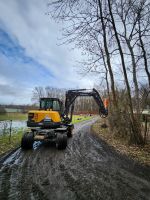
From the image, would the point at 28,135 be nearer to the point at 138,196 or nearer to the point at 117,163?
the point at 117,163

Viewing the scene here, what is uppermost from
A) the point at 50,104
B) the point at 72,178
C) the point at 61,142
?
the point at 50,104

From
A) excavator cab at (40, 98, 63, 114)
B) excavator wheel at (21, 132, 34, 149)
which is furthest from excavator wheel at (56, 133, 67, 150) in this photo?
excavator cab at (40, 98, 63, 114)

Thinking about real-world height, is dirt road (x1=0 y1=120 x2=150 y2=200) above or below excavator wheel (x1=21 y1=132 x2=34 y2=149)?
below

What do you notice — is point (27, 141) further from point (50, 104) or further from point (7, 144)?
point (50, 104)

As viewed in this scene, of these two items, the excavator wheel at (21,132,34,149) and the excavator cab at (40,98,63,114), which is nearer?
the excavator wheel at (21,132,34,149)

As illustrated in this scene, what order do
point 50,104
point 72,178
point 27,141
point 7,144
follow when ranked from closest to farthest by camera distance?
1. point 72,178
2. point 27,141
3. point 7,144
4. point 50,104

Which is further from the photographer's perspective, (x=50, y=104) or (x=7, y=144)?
(x=50, y=104)

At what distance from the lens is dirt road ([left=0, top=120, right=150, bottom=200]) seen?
524 cm

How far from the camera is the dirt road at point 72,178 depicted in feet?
17.2

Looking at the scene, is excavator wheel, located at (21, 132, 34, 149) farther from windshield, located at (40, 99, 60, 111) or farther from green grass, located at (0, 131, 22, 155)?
windshield, located at (40, 99, 60, 111)

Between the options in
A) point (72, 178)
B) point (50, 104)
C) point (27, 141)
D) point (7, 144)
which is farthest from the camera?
point (50, 104)

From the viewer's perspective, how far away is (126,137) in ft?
44.8

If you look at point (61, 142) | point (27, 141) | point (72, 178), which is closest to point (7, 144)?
point (27, 141)

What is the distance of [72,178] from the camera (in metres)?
6.46
